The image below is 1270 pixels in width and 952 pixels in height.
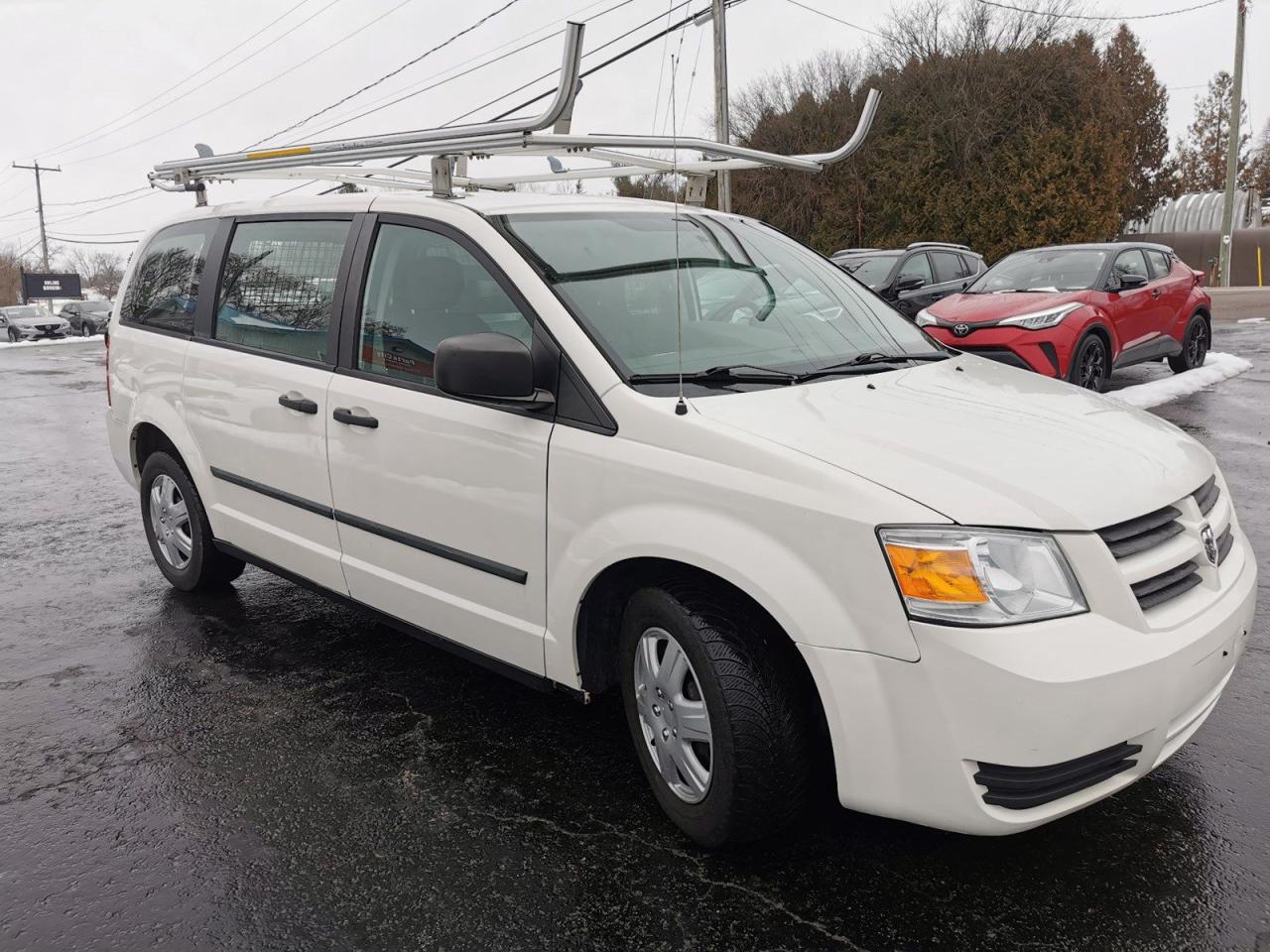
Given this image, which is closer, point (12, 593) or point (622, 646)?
point (622, 646)

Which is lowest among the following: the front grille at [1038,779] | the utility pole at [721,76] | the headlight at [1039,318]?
the front grille at [1038,779]

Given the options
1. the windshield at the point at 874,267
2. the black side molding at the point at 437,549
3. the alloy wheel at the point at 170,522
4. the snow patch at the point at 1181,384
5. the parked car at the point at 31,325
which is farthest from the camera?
the parked car at the point at 31,325

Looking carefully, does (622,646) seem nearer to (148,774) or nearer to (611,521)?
(611,521)

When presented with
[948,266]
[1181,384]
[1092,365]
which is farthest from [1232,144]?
[1092,365]

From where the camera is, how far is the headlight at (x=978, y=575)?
2.30m

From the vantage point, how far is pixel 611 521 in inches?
111

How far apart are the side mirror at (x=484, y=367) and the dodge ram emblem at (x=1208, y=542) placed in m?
1.84

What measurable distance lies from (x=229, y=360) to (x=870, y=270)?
11.9 metres

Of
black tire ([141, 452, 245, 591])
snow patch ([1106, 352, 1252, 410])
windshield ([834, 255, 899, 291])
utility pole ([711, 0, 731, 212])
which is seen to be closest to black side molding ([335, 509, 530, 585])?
black tire ([141, 452, 245, 591])

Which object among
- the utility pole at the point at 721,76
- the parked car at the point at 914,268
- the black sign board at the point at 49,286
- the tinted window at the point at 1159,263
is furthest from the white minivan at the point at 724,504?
the black sign board at the point at 49,286

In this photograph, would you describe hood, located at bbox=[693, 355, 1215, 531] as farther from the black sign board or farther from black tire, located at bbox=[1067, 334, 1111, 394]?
the black sign board

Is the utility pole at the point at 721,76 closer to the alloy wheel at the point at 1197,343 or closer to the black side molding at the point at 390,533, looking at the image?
the alloy wheel at the point at 1197,343

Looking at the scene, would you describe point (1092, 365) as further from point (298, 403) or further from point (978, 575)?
point (978, 575)

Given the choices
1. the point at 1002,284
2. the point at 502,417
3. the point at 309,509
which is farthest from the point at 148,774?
the point at 1002,284
